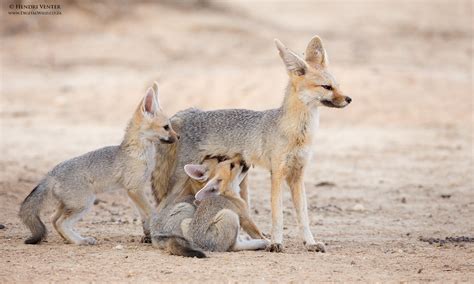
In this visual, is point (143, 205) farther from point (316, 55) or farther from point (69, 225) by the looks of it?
point (316, 55)

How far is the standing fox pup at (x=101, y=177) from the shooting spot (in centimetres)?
926

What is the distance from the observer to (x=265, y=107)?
18.8 metres

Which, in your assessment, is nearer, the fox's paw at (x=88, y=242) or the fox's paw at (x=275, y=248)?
the fox's paw at (x=275, y=248)

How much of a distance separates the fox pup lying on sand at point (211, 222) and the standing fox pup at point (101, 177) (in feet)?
1.76

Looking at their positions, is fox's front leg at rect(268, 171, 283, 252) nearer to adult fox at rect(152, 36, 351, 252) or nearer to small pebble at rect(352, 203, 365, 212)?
adult fox at rect(152, 36, 351, 252)

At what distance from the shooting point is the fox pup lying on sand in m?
8.88

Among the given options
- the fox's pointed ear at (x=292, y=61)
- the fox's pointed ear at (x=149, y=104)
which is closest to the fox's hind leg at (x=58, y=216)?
the fox's pointed ear at (x=149, y=104)

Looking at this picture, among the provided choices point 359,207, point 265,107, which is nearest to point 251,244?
point 359,207

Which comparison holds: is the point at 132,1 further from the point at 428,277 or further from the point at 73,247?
the point at 428,277

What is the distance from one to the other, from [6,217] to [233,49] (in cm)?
1414

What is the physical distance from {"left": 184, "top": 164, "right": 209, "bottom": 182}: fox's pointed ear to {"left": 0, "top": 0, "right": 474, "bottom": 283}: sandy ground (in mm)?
849

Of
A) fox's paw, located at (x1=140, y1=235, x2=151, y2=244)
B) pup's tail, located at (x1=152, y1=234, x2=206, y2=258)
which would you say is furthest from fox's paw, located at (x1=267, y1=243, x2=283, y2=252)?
fox's paw, located at (x1=140, y1=235, x2=151, y2=244)

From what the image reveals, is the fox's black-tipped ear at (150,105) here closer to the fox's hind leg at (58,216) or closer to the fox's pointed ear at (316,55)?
the fox's hind leg at (58,216)

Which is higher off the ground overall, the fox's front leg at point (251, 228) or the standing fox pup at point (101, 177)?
the standing fox pup at point (101, 177)
